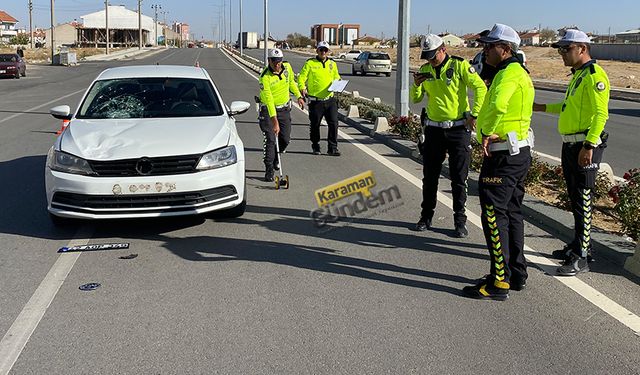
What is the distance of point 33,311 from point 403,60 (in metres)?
10.3

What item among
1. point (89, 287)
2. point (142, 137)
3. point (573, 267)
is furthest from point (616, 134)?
point (89, 287)

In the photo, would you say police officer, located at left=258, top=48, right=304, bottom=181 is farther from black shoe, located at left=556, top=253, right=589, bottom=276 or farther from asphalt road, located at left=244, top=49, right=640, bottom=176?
asphalt road, located at left=244, top=49, right=640, bottom=176

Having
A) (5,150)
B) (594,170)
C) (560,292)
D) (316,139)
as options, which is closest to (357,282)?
(560,292)

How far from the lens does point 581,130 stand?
5.07 m

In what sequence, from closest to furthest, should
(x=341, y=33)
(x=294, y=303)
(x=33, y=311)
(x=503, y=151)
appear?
1. (x=33, y=311)
2. (x=294, y=303)
3. (x=503, y=151)
4. (x=341, y=33)

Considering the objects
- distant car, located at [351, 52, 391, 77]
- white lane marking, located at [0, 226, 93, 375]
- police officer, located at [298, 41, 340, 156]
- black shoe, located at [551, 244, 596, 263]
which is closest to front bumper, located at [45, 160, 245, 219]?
white lane marking, located at [0, 226, 93, 375]

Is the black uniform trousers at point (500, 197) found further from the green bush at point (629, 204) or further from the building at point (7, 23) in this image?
the building at point (7, 23)

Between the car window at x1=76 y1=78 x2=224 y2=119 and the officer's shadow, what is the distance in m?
1.76

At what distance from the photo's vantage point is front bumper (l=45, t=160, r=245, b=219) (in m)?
5.77

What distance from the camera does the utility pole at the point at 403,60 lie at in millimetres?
13107

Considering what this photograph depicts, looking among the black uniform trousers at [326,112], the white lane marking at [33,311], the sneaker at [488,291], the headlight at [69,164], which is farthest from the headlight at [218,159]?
the black uniform trousers at [326,112]

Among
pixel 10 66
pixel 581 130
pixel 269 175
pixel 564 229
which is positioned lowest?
pixel 564 229

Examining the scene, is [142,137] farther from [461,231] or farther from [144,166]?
[461,231]

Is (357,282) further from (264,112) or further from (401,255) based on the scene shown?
(264,112)
